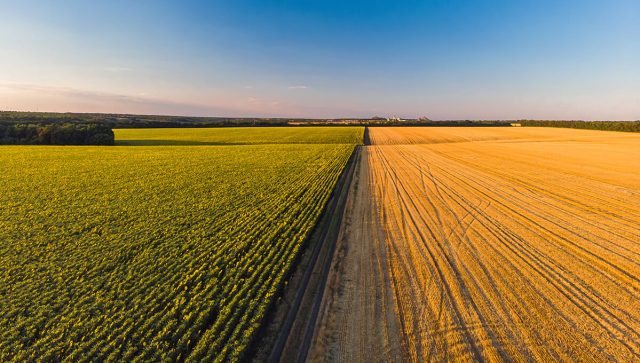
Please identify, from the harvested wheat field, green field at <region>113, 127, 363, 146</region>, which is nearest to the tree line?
green field at <region>113, 127, 363, 146</region>

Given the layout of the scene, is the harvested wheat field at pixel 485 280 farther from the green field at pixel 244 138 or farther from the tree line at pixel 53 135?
the tree line at pixel 53 135

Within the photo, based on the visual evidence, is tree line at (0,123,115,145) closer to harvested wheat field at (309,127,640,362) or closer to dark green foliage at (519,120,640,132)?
harvested wheat field at (309,127,640,362)

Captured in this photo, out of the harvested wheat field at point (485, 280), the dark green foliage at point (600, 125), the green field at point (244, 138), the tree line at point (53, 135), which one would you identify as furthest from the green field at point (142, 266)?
the dark green foliage at point (600, 125)

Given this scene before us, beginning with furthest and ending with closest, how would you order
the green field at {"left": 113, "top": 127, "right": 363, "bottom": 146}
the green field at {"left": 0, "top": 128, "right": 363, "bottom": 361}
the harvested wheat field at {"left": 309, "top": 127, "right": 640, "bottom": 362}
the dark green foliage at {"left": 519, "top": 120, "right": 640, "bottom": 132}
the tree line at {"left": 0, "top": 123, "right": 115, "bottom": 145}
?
the dark green foliage at {"left": 519, "top": 120, "right": 640, "bottom": 132}, the green field at {"left": 113, "top": 127, "right": 363, "bottom": 146}, the tree line at {"left": 0, "top": 123, "right": 115, "bottom": 145}, the harvested wheat field at {"left": 309, "top": 127, "right": 640, "bottom": 362}, the green field at {"left": 0, "top": 128, "right": 363, "bottom": 361}

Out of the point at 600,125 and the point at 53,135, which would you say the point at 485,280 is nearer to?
the point at 53,135

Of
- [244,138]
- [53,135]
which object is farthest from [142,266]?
[53,135]
